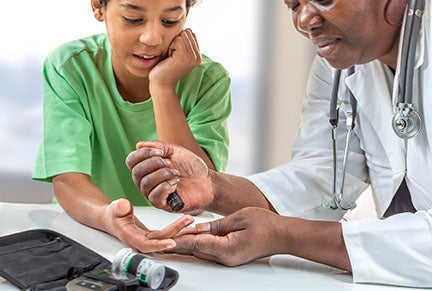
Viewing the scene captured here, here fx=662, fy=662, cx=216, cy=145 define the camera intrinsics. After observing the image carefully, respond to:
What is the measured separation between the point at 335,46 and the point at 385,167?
0.28 m

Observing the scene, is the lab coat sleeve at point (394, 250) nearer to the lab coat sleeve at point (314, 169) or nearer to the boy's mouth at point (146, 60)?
the lab coat sleeve at point (314, 169)

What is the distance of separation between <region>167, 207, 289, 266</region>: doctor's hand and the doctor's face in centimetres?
33

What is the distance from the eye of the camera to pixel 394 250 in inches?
40.0

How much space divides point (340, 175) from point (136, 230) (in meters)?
0.43

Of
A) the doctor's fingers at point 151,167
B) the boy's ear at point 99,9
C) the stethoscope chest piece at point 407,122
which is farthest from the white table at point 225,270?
the boy's ear at point 99,9

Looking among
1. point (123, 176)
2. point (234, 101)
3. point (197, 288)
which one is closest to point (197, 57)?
point (123, 176)

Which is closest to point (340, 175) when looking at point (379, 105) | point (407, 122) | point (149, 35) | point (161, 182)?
point (379, 105)

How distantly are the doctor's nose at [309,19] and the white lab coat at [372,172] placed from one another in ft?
0.53

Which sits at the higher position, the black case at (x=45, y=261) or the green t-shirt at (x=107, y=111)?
the green t-shirt at (x=107, y=111)

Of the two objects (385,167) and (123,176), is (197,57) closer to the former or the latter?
(123,176)

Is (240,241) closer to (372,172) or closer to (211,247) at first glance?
(211,247)

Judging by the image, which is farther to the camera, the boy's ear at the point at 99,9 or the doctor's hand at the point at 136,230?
the boy's ear at the point at 99,9

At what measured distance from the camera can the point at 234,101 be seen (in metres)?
2.93

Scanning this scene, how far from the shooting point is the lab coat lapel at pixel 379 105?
1.20m
